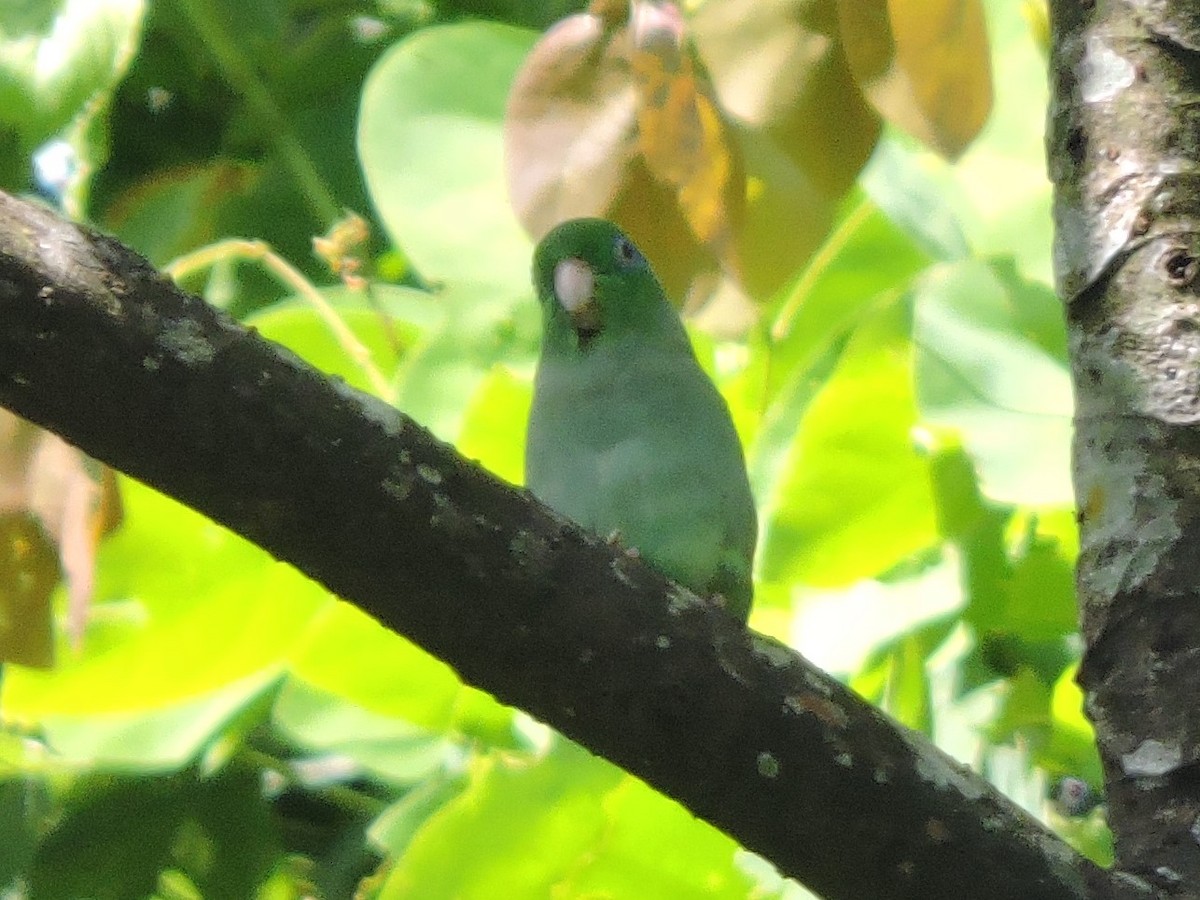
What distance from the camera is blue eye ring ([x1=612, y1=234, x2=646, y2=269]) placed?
1.27 metres

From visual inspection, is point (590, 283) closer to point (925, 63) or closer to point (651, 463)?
point (651, 463)

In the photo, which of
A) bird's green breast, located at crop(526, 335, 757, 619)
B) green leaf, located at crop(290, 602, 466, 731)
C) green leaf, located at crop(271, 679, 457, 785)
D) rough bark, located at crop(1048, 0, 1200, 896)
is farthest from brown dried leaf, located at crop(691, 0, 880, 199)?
green leaf, located at crop(271, 679, 457, 785)

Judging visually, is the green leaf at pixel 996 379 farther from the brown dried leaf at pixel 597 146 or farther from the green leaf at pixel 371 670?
the green leaf at pixel 371 670

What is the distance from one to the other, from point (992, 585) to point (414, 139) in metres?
0.65

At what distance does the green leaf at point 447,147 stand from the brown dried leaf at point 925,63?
499 mm

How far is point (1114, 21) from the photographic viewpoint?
0.94m

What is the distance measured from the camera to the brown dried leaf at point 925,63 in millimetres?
767

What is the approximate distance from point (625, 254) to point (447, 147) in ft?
0.64

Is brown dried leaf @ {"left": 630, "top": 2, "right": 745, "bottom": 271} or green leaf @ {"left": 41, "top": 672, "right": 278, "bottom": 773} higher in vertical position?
brown dried leaf @ {"left": 630, "top": 2, "right": 745, "bottom": 271}

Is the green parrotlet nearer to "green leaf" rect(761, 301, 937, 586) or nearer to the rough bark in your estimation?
"green leaf" rect(761, 301, 937, 586)

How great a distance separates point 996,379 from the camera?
1.07 metres

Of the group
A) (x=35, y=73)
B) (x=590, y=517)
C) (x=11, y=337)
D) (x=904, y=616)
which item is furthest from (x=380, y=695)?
(x=11, y=337)

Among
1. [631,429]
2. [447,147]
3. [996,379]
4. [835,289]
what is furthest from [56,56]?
[996,379]

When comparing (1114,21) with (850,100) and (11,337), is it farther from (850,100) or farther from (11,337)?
(11,337)
